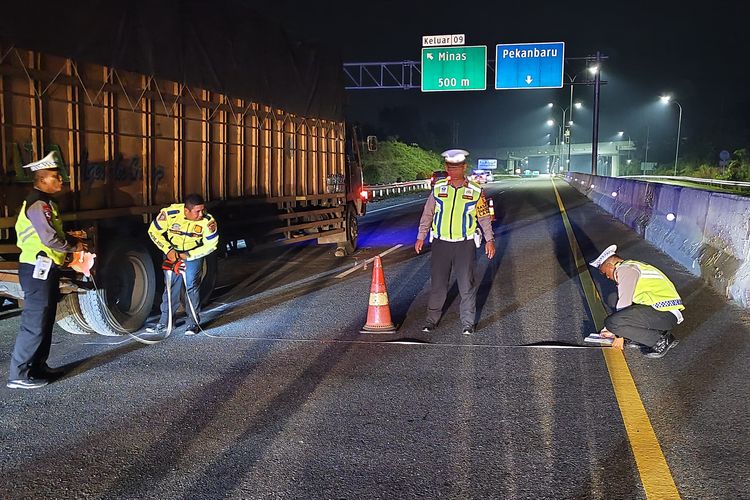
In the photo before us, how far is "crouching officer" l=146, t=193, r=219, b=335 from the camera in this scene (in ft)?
22.7

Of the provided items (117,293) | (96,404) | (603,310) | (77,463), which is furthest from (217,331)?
(603,310)

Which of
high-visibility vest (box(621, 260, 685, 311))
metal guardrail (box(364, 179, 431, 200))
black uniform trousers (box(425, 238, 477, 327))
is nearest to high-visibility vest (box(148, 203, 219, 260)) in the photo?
black uniform trousers (box(425, 238, 477, 327))

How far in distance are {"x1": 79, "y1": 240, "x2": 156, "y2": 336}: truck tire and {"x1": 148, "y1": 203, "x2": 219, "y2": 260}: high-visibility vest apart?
1.36 ft

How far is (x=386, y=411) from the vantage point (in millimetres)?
4742

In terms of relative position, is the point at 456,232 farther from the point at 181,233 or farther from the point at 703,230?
the point at 703,230

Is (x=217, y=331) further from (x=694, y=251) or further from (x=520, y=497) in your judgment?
(x=694, y=251)

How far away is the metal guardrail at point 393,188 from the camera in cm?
3553

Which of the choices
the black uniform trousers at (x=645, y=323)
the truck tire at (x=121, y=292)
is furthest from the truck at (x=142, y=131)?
the black uniform trousers at (x=645, y=323)

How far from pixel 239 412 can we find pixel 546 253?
946 cm

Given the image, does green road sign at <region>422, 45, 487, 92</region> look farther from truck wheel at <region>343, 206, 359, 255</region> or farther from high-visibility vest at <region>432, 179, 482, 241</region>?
high-visibility vest at <region>432, 179, 482, 241</region>

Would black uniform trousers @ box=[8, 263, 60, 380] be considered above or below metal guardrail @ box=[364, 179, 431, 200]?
below

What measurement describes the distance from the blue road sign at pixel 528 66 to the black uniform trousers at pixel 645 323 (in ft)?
86.5

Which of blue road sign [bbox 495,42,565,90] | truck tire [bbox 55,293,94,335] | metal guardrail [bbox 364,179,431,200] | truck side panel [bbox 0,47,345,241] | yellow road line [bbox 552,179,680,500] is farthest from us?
metal guardrail [bbox 364,179,431,200]

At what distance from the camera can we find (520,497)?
11.5ft
